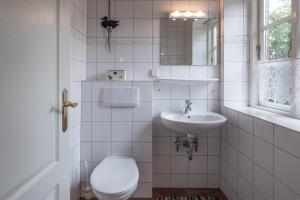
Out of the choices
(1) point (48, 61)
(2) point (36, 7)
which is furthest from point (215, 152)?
(2) point (36, 7)

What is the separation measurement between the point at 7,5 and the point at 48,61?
275mm

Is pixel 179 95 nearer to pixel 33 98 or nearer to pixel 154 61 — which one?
pixel 154 61

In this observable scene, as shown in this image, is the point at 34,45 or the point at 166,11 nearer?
the point at 34,45

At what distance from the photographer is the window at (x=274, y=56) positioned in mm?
1573

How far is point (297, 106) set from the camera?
1438 mm

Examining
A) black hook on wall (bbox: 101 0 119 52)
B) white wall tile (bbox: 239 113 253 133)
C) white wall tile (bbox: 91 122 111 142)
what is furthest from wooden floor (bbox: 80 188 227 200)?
black hook on wall (bbox: 101 0 119 52)

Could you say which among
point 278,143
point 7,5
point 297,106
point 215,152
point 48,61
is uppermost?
point 7,5

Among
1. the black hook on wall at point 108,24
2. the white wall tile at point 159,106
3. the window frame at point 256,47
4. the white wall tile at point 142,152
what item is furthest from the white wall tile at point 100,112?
the window frame at point 256,47

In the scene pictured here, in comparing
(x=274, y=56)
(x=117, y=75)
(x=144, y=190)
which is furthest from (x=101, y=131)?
(x=274, y=56)

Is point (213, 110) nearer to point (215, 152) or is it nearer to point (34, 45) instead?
point (215, 152)

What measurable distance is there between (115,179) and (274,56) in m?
1.55

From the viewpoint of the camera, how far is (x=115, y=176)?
1.62 m

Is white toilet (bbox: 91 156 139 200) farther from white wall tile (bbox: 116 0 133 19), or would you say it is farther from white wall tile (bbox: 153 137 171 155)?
white wall tile (bbox: 116 0 133 19)

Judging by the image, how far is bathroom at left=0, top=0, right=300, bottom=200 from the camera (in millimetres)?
1600
